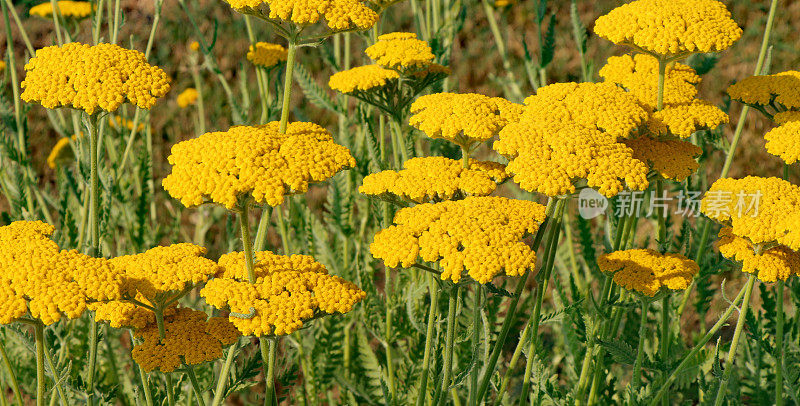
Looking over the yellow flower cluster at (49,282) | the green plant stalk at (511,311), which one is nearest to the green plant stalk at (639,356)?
the green plant stalk at (511,311)

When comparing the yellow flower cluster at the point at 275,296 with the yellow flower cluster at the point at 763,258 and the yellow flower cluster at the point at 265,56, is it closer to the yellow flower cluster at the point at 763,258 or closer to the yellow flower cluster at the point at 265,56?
the yellow flower cluster at the point at 763,258

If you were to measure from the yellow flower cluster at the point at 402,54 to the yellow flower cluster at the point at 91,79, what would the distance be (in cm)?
81

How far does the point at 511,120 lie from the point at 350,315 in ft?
4.33

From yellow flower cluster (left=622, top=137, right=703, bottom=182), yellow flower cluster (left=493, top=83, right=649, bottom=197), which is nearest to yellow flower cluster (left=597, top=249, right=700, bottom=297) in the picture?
yellow flower cluster (left=622, top=137, right=703, bottom=182)

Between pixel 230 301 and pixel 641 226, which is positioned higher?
pixel 230 301

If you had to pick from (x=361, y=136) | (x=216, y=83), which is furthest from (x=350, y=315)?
(x=216, y=83)

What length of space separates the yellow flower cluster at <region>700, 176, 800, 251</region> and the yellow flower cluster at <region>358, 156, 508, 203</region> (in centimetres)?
56

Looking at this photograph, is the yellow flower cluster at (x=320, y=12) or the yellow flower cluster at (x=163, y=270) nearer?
the yellow flower cluster at (x=163, y=270)

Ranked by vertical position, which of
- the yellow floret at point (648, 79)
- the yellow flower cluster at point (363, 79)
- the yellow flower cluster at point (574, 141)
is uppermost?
the yellow flower cluster at point (363, 79)

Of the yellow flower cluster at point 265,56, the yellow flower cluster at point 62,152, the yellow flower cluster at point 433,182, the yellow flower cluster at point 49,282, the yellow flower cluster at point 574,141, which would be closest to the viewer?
the yellow flower cluster at point 49,282

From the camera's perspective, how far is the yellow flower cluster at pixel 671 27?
208cm

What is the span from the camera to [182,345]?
62.6 inches

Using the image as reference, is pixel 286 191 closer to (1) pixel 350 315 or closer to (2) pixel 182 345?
(2) pixel 182 345

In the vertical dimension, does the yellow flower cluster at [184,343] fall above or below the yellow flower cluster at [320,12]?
below
